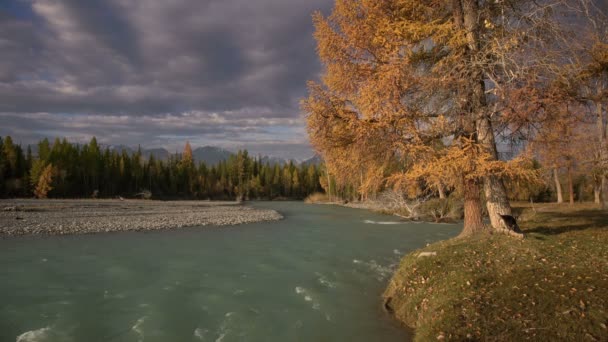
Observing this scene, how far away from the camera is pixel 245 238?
825 inches

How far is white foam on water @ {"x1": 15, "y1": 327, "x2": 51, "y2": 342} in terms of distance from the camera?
261 inches

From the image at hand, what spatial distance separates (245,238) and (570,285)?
57.1 ft

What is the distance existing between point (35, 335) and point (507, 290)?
9.72m

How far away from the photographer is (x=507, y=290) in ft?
20.7

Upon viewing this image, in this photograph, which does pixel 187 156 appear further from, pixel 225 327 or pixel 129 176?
pixel 225 327

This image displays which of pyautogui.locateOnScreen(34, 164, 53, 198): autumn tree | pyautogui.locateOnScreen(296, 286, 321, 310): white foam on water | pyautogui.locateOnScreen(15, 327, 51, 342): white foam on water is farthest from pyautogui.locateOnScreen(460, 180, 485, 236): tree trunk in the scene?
pyautogui.locateOnScreen(34, 164, 53, 198): autumn tree

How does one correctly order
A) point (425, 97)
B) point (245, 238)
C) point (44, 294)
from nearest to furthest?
point (44, 294) < point (425, 97) < point (245, 238)

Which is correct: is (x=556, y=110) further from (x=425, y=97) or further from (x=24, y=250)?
(x=24, y=250)

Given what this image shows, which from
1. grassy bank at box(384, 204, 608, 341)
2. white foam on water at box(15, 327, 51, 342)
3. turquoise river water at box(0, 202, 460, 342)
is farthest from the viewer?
turquoise river water at box(0, 202, 460, 342)

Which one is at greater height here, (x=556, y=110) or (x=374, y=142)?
(x=556, y=110)

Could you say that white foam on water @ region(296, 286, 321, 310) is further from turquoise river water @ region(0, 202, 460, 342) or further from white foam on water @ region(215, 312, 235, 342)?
white foam on water @ region(215, 312, 235, 342)

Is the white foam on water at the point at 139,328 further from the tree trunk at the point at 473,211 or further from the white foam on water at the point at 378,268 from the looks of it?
the tree trunk at the point at 473,211

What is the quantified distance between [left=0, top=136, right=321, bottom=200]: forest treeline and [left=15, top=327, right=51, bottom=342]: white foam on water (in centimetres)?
7258

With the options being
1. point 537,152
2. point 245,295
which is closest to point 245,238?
point 245,295
